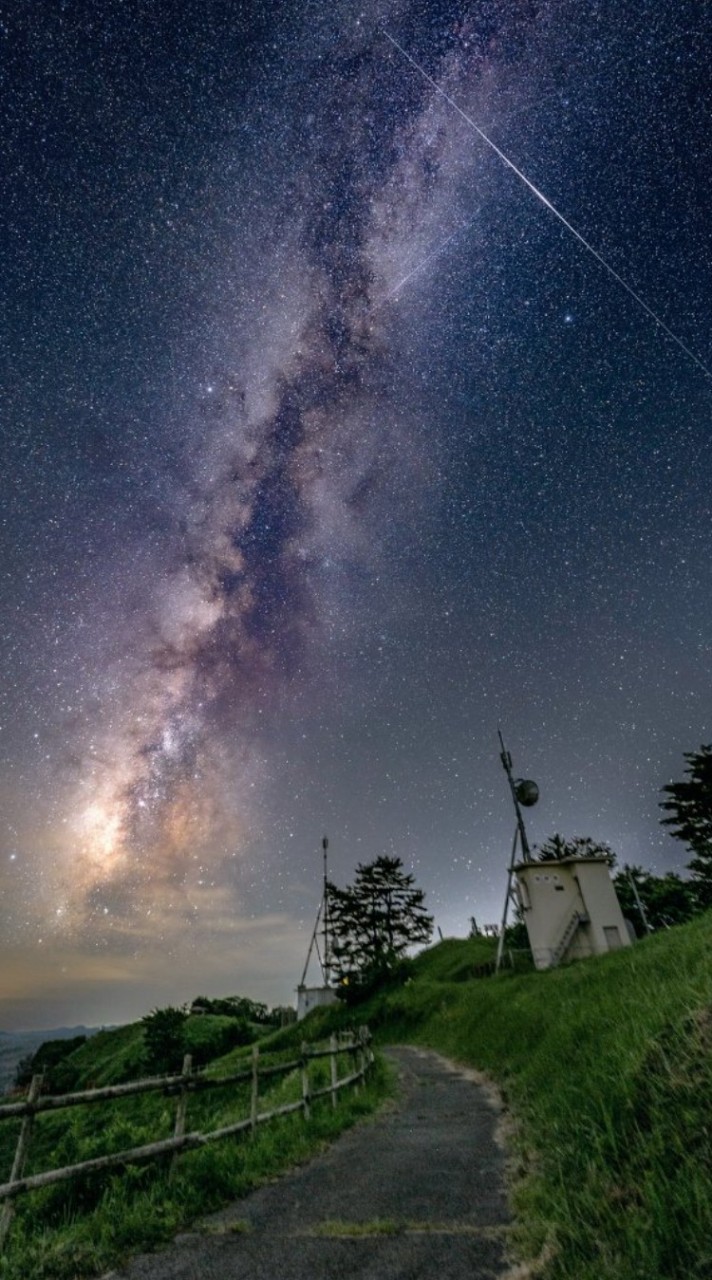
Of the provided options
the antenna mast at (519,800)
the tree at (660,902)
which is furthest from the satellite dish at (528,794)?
the tree at (660,902)

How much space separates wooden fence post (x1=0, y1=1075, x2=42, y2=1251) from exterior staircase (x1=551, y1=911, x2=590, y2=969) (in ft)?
91.7

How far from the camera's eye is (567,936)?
94.0 ft

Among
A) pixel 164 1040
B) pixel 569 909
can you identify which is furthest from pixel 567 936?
pixel 164 1040

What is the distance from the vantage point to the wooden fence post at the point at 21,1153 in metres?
5.24

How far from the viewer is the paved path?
14.8 feet

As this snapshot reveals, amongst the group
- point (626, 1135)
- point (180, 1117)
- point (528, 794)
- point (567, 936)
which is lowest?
point (626, 1135)

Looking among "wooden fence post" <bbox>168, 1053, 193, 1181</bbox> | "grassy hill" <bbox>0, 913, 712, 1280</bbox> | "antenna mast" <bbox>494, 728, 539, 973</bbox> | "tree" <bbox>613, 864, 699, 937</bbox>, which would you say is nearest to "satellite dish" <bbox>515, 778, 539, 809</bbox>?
"antenna mast" <bbox>494, 728, 539, 973</bbox>

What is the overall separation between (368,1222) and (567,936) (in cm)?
2706

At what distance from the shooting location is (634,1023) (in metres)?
6.78

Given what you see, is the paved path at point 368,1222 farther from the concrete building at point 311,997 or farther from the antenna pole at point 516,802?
the concrete building at point 311,997

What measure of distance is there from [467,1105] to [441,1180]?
548 cm

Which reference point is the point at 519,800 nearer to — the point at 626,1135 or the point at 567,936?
the point at 567,936

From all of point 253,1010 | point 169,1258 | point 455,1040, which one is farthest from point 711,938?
point 253,1010

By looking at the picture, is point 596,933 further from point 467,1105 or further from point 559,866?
point 467,1105
